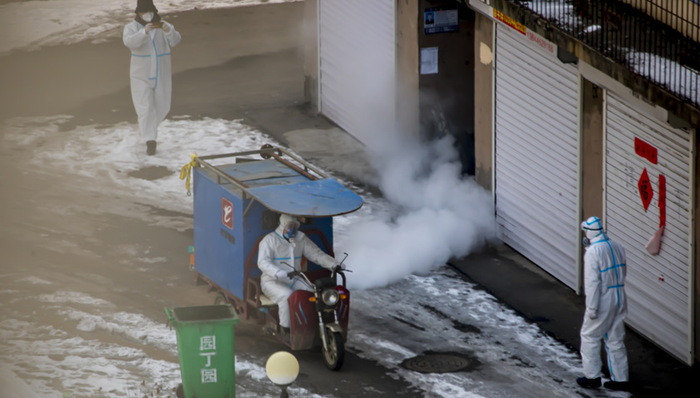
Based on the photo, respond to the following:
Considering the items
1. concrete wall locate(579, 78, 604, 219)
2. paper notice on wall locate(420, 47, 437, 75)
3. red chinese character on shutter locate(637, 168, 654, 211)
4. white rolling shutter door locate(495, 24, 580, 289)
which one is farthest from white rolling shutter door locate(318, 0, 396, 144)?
red chinese character on shutter locate(637, 168, 654, 211)

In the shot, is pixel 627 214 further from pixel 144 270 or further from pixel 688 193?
pixel 144 270

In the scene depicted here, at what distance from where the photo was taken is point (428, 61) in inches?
752

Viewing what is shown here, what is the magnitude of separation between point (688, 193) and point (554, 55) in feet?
9.70

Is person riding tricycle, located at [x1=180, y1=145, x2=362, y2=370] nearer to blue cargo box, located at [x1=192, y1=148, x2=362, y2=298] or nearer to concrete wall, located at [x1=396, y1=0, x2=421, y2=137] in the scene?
blue cargo box, located at [x1=192, y1=148, x2=362, y2=298]

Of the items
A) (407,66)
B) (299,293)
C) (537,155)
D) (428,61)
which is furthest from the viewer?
(407,66)

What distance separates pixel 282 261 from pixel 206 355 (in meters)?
1.89

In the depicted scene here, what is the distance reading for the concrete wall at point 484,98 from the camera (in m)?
17.2

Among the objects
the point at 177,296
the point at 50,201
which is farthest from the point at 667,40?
the point at 50,201

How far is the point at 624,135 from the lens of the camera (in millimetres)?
14312

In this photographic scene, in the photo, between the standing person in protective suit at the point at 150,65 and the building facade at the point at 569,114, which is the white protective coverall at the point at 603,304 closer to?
the building facade at the point at 569,114

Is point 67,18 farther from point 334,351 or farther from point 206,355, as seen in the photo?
point 206,355

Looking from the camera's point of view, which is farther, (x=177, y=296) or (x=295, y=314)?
(x=177, y=296)

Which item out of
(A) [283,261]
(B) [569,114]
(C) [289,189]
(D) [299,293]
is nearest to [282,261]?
(A) [283,261]

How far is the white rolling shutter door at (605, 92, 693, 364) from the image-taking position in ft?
43.8
